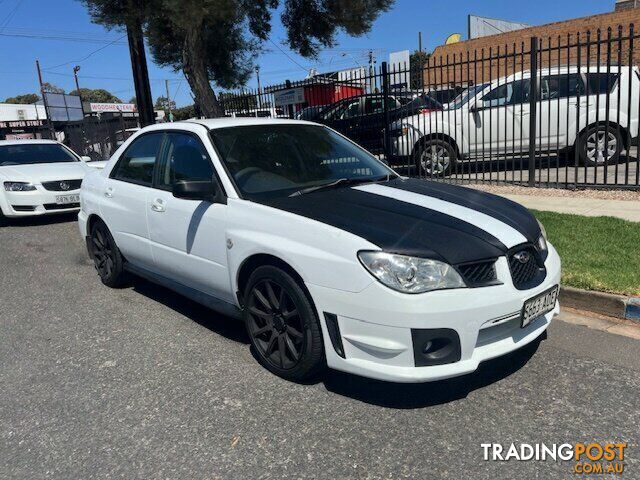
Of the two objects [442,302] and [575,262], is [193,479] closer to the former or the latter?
[442,302]

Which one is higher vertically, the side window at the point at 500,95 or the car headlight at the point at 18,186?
the side window at the point at 500,95

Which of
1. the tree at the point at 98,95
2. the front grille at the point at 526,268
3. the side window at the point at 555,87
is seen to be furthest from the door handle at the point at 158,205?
the tree at the point at 98,95

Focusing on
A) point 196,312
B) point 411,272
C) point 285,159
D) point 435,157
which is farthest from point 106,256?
point 435,157

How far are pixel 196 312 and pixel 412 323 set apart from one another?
2606mm

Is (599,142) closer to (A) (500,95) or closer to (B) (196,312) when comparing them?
(A) (500,95)

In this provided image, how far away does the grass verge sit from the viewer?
14.8 feet

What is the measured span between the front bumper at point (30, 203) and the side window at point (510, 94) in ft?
25.9

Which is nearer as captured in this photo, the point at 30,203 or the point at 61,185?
the point at 30,203

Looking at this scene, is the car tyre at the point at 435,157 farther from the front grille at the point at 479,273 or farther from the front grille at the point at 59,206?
the front grille at the point at 479,273

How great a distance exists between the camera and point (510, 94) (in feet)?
33.4

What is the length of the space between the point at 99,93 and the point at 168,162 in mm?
110603

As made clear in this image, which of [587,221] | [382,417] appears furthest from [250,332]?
[587,221]

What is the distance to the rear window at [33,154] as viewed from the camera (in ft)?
34.6

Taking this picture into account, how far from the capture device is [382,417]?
10.1 ft
